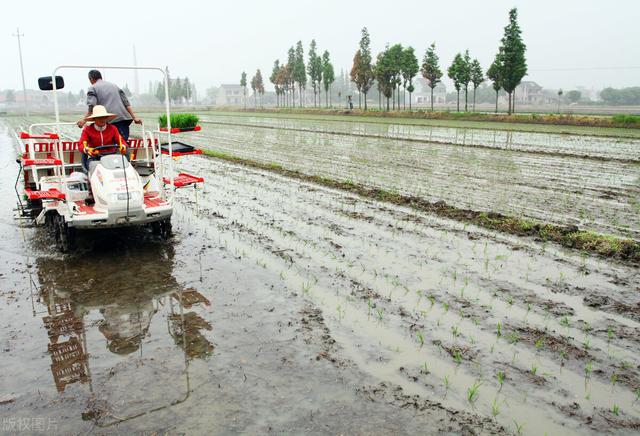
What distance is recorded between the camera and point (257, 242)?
26.7ft

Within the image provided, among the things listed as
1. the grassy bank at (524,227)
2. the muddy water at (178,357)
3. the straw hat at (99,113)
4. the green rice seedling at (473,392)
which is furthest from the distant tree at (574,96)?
the green rice seedling at (473,392)

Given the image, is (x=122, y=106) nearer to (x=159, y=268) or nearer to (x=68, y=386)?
(x=159, y=268)

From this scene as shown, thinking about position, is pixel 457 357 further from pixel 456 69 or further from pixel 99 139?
pixel 456 69

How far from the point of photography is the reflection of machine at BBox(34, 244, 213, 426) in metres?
4.30

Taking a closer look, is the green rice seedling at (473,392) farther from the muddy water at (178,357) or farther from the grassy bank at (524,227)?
the grassy bank at (524,227)

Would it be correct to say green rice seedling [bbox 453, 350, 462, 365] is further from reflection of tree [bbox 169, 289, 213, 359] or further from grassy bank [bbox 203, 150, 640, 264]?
grassy bank [bbox 203, 150, 640, 264]

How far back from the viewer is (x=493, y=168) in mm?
15664

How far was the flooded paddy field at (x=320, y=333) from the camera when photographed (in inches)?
153

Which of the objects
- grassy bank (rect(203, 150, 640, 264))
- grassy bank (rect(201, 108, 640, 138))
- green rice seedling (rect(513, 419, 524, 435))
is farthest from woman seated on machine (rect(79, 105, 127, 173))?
grassy bank (rect(201, 108, 640, 138))

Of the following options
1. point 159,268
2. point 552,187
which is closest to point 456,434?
point 159,268

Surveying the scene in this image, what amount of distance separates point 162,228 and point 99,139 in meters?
1.74

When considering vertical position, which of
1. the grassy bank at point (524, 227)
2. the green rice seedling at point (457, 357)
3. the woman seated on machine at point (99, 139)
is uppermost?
the woman seated on machine at point (99, 139)

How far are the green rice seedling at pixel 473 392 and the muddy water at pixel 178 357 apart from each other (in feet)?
0.69

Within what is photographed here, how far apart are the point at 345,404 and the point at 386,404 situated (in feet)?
1.09
